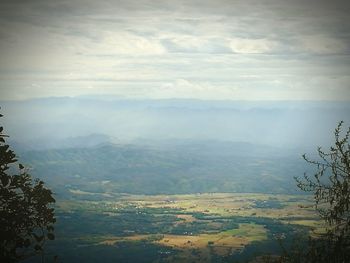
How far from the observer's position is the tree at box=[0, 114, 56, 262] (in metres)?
12.7

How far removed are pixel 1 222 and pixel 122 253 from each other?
101419mm

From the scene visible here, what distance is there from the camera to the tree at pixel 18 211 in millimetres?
12653

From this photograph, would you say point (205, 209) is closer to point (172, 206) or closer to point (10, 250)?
point (172, 206)

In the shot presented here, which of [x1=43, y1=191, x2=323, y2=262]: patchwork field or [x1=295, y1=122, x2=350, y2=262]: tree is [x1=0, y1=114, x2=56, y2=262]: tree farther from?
[x1=43, y1=191, x2=323, y2=262]: patchwork field

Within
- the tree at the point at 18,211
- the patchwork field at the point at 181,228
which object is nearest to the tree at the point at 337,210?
the tree at the point at 18,211

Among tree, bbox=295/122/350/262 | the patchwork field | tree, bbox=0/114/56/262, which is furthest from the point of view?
the patchwork field

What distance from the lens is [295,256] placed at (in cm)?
1498

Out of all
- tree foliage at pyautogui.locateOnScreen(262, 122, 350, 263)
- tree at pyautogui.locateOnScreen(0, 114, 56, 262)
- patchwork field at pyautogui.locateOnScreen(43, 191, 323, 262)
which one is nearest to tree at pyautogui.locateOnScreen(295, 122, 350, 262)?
tree foliage at pyautogui.locateOnScreen(262, 122, 350, 263)

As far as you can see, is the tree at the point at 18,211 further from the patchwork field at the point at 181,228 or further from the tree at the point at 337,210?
the patchwork field at the point at 181,228

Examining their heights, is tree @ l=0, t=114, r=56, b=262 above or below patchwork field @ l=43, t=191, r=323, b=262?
above

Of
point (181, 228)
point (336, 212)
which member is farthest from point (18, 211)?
point (181, 228)

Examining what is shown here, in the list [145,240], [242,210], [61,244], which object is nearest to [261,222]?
[242,210]

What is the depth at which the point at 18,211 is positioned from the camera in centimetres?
1360

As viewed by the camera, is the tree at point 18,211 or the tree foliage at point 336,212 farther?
the tree foliage at point 336,212
